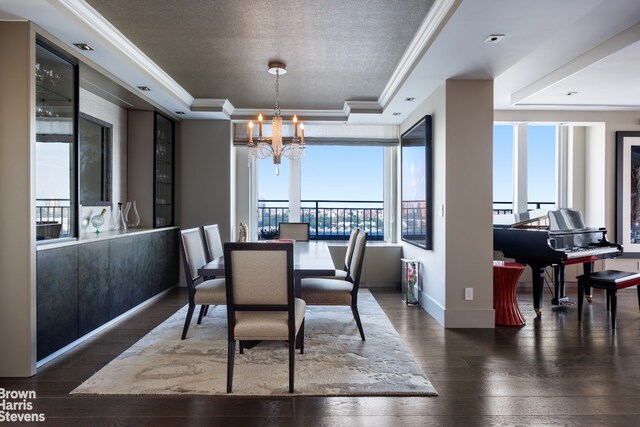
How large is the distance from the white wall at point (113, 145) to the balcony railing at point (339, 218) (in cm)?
230

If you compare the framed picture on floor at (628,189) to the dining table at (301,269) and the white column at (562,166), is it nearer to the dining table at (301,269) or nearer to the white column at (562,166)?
the white column at (562,166)

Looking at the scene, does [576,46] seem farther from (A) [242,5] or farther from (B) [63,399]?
(B) [63,399]

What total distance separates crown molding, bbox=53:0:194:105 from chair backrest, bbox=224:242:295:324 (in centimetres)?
198

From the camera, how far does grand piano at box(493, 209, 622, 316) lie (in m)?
4.28

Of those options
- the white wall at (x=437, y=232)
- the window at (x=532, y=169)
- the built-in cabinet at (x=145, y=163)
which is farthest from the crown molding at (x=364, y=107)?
the built-in cabinet at (x=145, y=163)

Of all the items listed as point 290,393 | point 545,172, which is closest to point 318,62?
point 290,393

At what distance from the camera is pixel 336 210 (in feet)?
22.0

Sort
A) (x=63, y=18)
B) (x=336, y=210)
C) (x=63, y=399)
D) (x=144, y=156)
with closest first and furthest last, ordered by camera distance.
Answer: (x=63, y=399)
(x=63, y=18)
(x=144, y=156)
(x=336, y=210)

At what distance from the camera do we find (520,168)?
20.2 feet

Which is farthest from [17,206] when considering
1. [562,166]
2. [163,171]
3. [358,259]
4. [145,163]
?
[562,166]

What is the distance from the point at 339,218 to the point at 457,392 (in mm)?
4339

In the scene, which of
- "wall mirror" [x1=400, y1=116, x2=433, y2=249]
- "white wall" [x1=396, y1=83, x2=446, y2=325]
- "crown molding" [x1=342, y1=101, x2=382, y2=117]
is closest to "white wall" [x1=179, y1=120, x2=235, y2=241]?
"crown molding" [x1=342, y1=101, x2=382, y2=117]

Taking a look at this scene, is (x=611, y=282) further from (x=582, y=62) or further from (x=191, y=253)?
(x=191, y=253)

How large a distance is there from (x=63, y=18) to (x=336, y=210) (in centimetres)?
462
